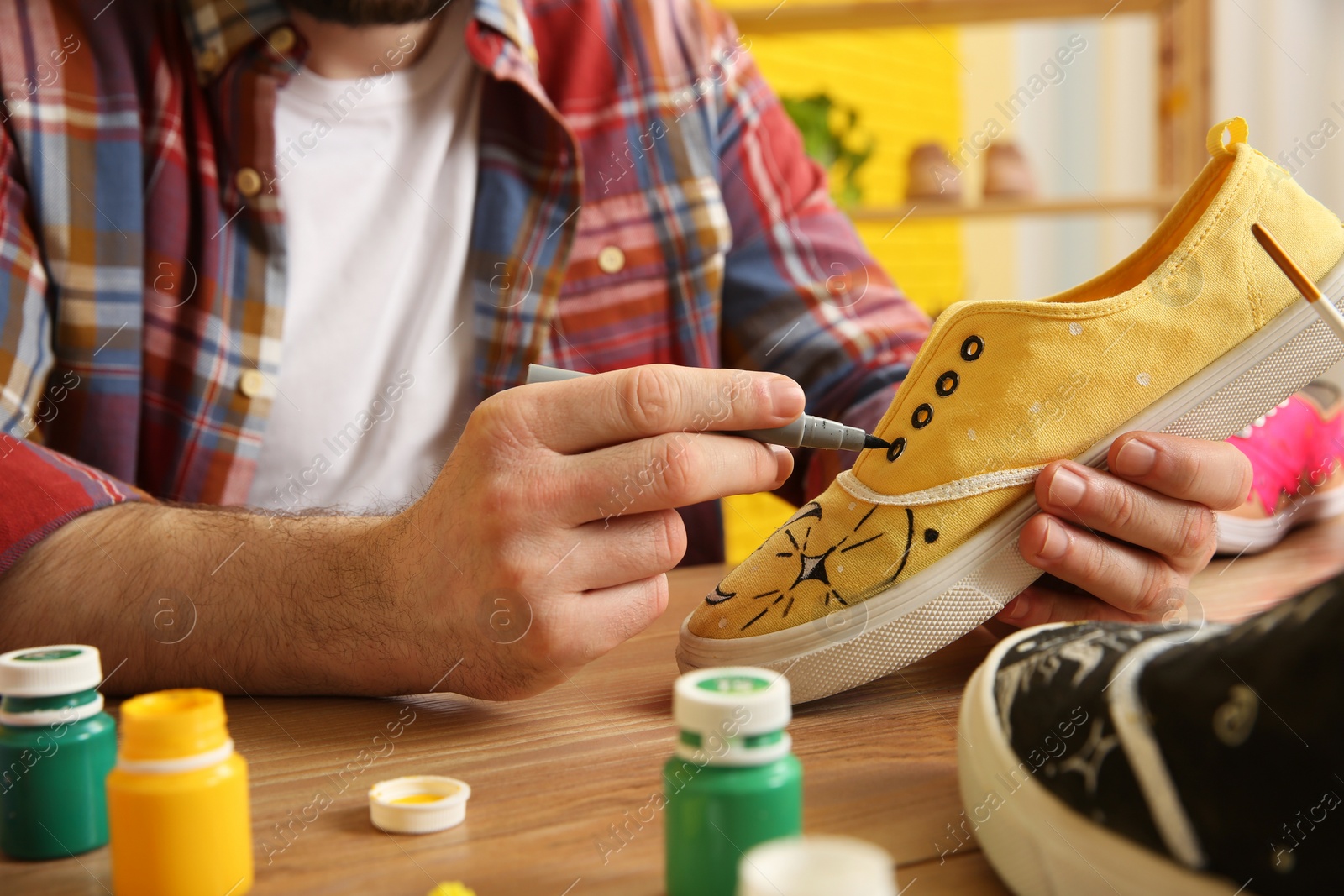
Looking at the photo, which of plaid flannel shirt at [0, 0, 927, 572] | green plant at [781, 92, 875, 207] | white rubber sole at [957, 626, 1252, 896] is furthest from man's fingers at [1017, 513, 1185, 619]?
green plant at [781, 92, 875, 207]

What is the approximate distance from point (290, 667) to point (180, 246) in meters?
0.61

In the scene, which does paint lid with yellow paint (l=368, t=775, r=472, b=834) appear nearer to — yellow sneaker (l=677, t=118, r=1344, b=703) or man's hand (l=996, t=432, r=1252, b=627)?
yellow sneaker (l=677, t=118, r=1344, b=703)

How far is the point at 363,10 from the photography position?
1.15 m

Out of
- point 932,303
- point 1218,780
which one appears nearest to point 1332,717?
point 1218,780

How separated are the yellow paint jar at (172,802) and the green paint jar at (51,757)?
6 centimetres

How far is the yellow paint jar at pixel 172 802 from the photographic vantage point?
41 cm

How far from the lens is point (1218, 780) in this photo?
0.34 m

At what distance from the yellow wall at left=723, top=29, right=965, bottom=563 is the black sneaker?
9.70ft

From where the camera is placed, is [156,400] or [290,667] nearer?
[290,667]

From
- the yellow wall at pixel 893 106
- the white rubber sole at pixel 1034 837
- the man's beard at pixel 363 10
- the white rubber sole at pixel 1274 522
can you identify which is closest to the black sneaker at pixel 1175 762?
the white rubber sole at pixel 1034 837

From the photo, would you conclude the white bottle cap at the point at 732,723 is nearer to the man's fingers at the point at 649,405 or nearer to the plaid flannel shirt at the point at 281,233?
the man's fingers at the point at 649,405

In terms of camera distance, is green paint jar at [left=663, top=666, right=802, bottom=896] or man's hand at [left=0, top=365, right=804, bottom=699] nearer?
green paint jar at [left=663, top=666, right=802, bottom=896]

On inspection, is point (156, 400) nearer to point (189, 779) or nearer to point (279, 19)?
point (279, 19)

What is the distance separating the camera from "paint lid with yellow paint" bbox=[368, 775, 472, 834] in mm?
485
